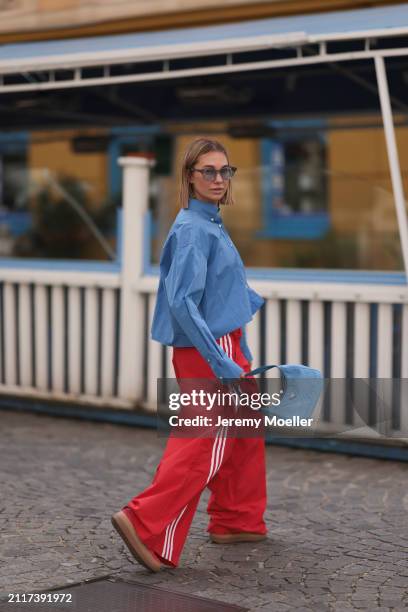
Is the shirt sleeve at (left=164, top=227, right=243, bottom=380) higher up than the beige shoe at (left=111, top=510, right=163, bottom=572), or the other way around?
the shirt sleeve at (left=164, top=227, right=243, bottom=380)

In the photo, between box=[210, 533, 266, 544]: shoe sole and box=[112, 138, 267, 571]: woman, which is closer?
box=[112, 138, 267, 571]: woman

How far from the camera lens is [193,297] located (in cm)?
496

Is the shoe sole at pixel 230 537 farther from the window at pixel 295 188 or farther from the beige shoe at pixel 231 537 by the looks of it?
the window at pixel 295 188

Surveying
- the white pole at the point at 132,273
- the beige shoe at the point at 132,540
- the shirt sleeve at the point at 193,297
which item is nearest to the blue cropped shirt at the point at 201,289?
the shirt sleeve at the point at 193,297

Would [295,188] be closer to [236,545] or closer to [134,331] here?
[134,331]

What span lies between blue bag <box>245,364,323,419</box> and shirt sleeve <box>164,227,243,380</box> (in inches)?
6.8

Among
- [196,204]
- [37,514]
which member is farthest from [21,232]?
[196,204]

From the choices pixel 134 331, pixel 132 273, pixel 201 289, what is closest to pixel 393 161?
pixel 132 273

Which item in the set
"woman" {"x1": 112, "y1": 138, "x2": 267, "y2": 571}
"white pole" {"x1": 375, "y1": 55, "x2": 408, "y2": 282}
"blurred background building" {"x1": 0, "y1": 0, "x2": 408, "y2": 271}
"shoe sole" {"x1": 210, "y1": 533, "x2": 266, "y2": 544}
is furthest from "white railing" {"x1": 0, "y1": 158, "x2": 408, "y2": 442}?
"woman" {"x1": 112, "y1": 138, "x2": 267, "y2": 571}

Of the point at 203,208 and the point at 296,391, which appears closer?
the point at 296,391

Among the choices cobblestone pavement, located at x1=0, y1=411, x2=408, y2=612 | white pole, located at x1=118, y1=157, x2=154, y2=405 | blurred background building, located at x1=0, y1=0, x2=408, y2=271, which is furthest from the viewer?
blurred background building, located at x1=0, y1=0, x2=408, y2=271

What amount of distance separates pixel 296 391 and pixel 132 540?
3.01ft

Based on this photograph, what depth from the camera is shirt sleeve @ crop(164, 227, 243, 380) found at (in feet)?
15.9

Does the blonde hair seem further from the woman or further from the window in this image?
the window
